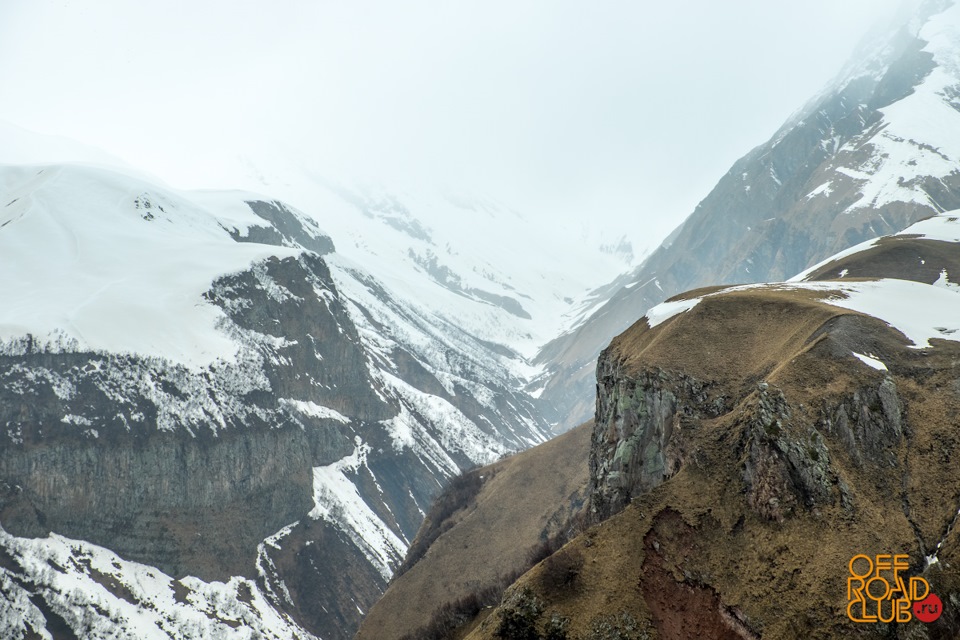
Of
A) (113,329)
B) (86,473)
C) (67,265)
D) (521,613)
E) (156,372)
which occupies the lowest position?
(521,613)

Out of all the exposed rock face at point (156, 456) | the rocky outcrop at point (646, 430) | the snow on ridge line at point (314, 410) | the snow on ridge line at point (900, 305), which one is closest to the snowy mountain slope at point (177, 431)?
the exposed rock face at point (156, 456)

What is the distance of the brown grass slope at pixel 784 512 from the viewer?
37.8 metres

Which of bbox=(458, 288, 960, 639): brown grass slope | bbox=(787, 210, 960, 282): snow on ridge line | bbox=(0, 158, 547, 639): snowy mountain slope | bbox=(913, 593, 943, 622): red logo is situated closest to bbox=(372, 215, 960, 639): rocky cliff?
bbox=(458, 288, 960, 639): brown grass slope

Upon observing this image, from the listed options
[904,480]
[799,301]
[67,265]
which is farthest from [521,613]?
[67,265]

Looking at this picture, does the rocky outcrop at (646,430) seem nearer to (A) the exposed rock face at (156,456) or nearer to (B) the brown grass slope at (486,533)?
(B) the brown grass slope at (486,533)

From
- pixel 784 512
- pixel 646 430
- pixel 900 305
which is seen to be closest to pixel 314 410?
pixel 646 430

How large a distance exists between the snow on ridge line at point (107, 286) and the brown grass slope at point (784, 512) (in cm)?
12912

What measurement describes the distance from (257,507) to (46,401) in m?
50.6

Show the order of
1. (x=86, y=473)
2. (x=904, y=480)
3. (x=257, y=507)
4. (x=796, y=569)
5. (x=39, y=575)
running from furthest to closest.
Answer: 1. (x=257, y=507)
2. (x=86, y=473)
3. (x=39, y=575)
4. (x=904, y=480)
5. (x=796, y=569)

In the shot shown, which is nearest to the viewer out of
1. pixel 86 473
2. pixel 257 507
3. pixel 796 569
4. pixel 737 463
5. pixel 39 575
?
pixel 796 569

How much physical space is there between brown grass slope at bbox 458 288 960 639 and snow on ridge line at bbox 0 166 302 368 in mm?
129122

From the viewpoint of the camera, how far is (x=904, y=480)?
41.6 metres

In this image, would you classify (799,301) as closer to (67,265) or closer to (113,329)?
(113,329)

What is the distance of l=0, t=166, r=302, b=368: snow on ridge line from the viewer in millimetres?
140750
